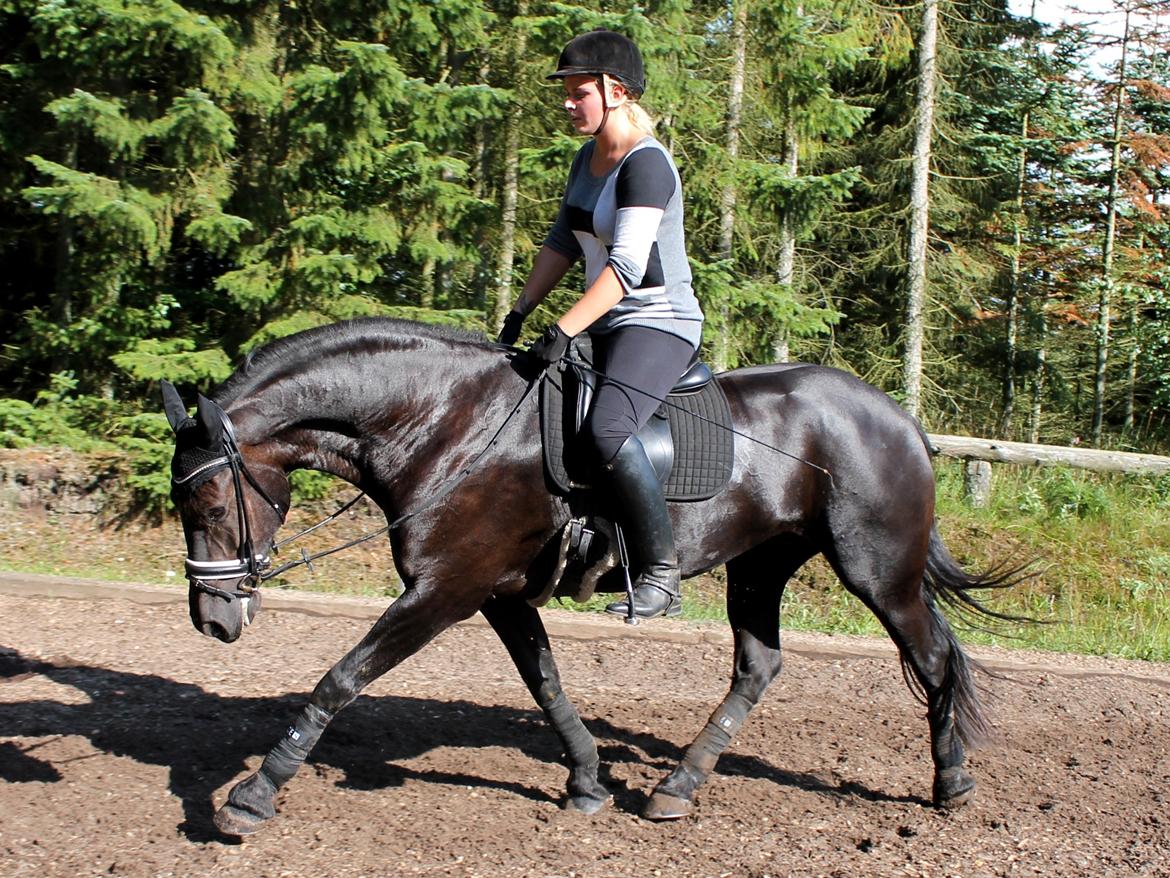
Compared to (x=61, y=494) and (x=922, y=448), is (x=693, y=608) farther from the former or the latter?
(x=61, y=494)

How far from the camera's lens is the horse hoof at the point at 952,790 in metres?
4.91

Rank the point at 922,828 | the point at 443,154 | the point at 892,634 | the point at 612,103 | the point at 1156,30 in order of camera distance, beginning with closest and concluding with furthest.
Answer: the point at 612,103
the point at 922,828
the point at 892,634
the point at 443,154
the point at 1156,30

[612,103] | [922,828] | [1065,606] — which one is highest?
[612,103]

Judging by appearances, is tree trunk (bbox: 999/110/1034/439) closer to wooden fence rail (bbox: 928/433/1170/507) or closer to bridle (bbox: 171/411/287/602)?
wooden fence rail (bbox: 928/433/1170/507)

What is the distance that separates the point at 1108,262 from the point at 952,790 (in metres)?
17.8

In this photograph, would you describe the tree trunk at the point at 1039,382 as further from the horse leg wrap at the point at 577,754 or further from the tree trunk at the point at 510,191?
the horse leg wrap at the point at 577,754

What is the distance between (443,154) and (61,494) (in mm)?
5087

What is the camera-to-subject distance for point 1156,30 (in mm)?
21000

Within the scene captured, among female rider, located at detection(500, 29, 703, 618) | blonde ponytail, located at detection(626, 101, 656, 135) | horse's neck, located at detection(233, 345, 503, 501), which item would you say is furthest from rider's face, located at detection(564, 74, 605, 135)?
horse's neck, located at detection(233, 345, 503, 501)

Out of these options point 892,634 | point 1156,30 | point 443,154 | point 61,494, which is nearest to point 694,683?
point 892,634

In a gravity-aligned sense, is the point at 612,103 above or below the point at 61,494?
above

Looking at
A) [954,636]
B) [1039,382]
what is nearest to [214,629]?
[954,636]

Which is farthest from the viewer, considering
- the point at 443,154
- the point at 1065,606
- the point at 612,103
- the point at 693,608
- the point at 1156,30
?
the point at 1156,30

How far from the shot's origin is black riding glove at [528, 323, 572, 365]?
4.16 m
